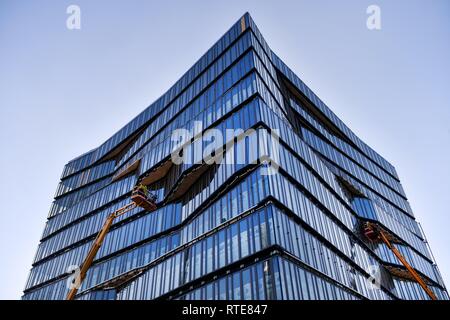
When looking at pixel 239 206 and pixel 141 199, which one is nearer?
pixel 141 199

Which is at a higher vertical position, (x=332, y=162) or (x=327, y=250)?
(x=332, y=162)

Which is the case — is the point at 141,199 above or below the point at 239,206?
below

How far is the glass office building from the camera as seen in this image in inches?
1203

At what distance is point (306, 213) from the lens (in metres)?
35.4

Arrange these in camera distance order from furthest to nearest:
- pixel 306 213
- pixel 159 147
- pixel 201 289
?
pixel 159 147 → pixel 306 213 → pixel 201 289

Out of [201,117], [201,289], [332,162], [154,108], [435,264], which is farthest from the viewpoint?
[435,264]

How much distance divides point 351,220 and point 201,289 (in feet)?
86.3

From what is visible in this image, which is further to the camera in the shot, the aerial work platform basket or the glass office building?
the glass office building

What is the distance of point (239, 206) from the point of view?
32.9 meters

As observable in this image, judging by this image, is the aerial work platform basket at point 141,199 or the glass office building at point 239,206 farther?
A: the glass office building at point 239,206

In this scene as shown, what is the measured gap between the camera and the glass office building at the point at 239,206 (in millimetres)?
30547
